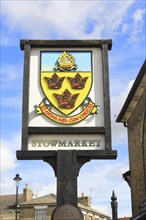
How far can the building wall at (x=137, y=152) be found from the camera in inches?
657

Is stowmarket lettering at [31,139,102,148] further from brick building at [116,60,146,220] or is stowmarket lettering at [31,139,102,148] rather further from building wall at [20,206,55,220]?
building wall at [20,206,55,220]

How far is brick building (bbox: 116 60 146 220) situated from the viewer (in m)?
16.1

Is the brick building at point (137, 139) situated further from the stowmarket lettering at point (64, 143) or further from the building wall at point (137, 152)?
the stowmarket lettering at point (64, 143)

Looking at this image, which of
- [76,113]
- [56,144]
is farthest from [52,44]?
[56,144]

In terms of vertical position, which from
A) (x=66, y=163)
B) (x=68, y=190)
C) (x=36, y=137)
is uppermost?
(x=36, y=137)

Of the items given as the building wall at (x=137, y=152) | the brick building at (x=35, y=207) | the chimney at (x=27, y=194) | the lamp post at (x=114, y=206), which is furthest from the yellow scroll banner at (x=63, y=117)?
the chimney at (x=27, y=194)

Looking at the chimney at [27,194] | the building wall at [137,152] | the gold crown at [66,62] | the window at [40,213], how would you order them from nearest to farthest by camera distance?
the gold crown at [66,62], the building wall at [137,152], the window at [40,213], the chimney at [27,194]

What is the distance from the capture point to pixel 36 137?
28.2ft

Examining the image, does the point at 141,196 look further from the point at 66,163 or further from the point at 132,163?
the point at 66,163

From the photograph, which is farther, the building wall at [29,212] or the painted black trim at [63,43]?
the building wall at [29,212]

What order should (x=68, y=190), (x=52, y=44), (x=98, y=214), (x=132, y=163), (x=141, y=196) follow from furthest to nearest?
(x=98, y=214)
(x=132, y=163)
(x=141, y=196)
(x=52, y=44)
(x=68, y=190)

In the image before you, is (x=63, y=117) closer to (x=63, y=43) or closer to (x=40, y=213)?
(x=63, y=43)

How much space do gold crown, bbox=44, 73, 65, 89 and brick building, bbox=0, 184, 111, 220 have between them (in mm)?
32034

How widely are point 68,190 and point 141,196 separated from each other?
955cm
